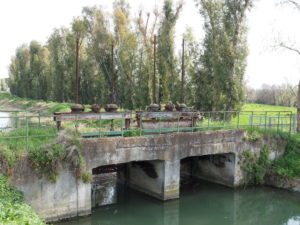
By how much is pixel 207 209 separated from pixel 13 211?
28.1 ft

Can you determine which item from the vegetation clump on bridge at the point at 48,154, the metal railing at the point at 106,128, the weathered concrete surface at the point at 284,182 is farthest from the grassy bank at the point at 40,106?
the weathered concrete surface at the point at 284,182

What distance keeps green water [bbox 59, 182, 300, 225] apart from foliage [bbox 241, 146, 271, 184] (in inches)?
21.5

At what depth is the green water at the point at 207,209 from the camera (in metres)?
11.3

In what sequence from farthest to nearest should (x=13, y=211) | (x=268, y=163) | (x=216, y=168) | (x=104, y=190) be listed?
(x=216, y=168), (x=268, y=163), (x=104, y=190), (x=13, y=211)

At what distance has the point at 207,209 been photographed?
1252 cm

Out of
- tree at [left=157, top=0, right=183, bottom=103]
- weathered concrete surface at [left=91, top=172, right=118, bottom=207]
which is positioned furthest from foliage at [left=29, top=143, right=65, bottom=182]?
tree at [left=157, top=0, right=183, bottom=103]

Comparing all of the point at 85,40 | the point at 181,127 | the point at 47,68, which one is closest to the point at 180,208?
the point at 181,127

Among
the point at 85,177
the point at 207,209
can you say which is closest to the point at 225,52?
the point at 207,209

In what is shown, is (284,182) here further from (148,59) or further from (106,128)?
(148,59)

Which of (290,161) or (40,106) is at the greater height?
(40,106)

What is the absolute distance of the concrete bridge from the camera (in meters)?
9.32

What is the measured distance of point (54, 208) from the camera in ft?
31.2

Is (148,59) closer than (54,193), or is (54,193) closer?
(54,193)

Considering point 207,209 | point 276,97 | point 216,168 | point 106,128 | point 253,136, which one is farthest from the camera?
point 276,97
